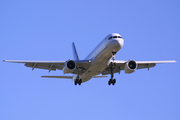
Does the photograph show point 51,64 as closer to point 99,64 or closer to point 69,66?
point 69,66

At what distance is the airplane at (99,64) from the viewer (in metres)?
40.0

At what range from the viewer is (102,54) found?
135ft

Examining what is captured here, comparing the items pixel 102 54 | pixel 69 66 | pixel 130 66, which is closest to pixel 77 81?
pixel 69 66

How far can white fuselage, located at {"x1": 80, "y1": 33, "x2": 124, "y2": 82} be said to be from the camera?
39.5 m

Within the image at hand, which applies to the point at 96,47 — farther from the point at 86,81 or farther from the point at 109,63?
the point at 86,81

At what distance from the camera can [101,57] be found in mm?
41438

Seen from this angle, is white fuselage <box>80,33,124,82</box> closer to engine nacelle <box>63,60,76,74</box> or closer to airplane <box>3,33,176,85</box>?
airplane <box>3,33,176,85</box>

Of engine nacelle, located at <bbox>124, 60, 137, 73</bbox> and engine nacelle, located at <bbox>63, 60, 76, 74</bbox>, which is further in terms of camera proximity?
engine nacelle, located at <bbox>124, 60, 137, 73</bbox>

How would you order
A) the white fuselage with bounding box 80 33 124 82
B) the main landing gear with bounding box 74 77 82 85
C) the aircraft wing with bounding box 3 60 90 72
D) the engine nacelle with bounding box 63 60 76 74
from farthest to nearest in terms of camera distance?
the main landing gear with bounding box 74 77 82 85 → the aircraft wing with bounding box 3 60 90 72 → the engine nacelle with bounding box 63 60 76 74 → the white fuselage with bounding box 80 33 124 82

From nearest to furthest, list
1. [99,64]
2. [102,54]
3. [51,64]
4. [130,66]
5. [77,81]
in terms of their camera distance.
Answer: [102,54]
[99,64]
[130,66]
[51,64]
[77,81]

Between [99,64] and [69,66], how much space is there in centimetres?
386

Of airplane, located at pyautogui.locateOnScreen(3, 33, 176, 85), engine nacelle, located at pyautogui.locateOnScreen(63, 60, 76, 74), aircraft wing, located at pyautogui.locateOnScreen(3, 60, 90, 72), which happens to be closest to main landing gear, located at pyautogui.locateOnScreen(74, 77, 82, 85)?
airplane, located at pyautogui.locateOnScreen(3, 33, 176, 85)

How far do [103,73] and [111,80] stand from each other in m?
1.74

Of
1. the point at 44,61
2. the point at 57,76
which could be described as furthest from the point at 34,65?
the point at 57,76
